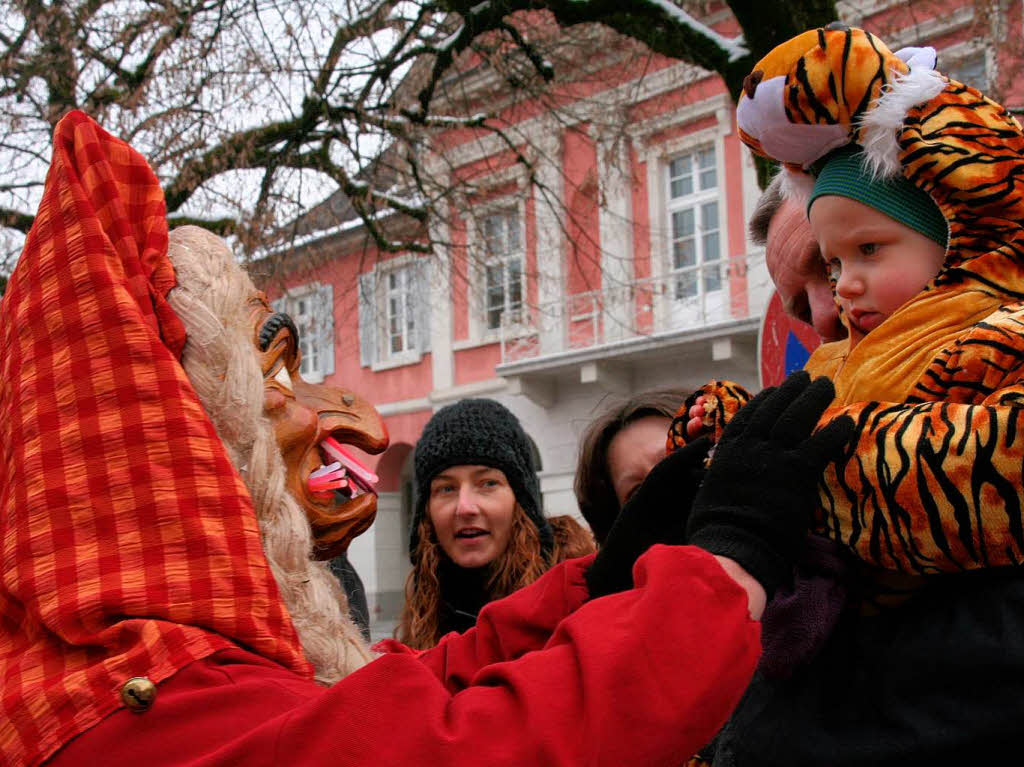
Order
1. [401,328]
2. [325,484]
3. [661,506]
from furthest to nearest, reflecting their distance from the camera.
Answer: [401,328], [325,484], [661,506]

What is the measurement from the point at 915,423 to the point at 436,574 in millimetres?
2291

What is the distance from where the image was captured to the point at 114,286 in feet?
3.92

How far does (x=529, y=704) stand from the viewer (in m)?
0.99

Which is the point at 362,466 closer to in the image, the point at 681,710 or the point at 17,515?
the point at 17,515

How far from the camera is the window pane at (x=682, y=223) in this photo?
533 inches

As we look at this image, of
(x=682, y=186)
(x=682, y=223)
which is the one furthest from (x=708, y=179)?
(x=682, y=223)

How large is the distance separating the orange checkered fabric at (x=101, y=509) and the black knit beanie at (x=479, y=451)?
6.28 feet

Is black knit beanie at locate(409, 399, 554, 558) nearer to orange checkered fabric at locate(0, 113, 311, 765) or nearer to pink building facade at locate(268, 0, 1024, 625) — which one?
orange checkered fabric at locate(0, 113, 311, 765)

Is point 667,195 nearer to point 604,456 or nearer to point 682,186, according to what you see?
point 682,186

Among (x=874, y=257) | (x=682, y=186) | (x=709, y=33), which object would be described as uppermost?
(x=682, y=186)

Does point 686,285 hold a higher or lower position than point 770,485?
higher

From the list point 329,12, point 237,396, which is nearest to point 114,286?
point 237,396

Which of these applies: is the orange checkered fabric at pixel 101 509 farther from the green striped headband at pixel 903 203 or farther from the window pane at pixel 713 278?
the window pane at pixel 713 278

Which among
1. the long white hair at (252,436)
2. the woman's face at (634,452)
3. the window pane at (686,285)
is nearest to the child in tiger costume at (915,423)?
the long white hair at (252,436)
